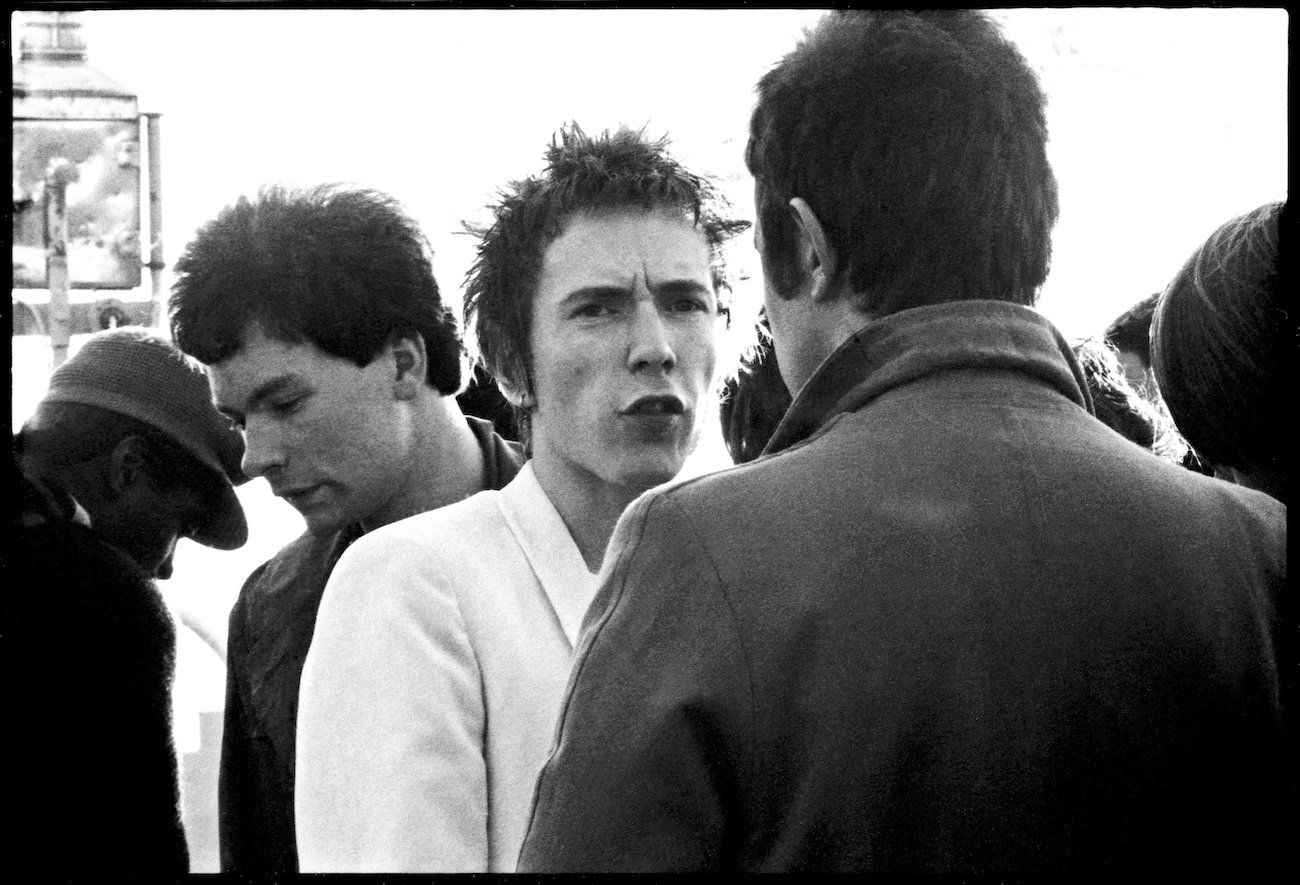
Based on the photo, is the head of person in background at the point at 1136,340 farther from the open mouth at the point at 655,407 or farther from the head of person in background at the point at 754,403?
the open mouth at the point at 655,407

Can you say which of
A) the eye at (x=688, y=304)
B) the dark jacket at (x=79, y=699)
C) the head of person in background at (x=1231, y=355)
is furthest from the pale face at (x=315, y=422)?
the head of person in background at (x=1231, y=355)

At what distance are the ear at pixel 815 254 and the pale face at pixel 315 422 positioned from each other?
2.08 ft

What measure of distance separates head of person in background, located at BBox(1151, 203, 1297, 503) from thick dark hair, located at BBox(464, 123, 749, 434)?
0.57 metres

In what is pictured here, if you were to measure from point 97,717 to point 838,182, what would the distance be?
45.3 inches

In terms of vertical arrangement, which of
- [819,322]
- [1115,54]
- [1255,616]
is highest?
[1115,54]

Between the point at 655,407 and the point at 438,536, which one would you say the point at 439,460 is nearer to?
the point at 438,536

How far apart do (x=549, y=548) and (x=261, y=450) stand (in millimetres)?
407

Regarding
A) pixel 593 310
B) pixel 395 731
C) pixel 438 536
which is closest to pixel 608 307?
pixel 593 310

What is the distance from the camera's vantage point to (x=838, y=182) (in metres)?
1.39

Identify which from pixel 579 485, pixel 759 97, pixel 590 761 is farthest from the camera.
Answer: pixel 579 485

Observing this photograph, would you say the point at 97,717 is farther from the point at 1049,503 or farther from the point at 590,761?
the point at 1049,503

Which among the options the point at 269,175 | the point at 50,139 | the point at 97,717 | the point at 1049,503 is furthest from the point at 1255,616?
the point at 50,139

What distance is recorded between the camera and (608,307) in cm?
174

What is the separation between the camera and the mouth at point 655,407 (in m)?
1.74
